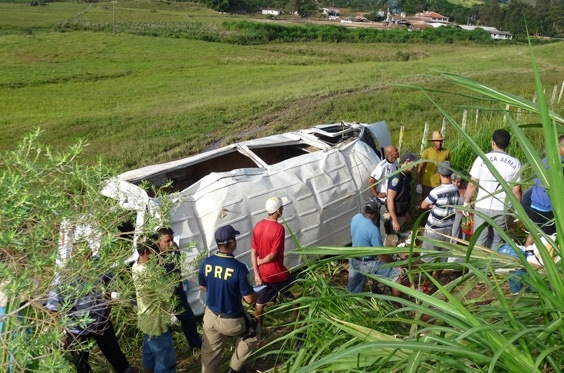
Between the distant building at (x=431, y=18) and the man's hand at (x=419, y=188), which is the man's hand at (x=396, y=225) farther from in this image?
the distant building at (x=431, y=18)

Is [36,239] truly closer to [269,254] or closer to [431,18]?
[269,254]

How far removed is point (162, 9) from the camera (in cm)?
9119

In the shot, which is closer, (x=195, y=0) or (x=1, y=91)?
(x=1, y=91)

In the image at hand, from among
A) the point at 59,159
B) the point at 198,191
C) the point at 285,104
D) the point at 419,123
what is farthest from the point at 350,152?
the point at 285,104

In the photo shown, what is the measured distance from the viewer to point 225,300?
5250 mm

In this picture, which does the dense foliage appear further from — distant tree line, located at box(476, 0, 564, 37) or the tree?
the tree

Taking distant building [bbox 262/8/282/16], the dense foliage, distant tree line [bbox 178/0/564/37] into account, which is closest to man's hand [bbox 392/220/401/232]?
the dense foliage

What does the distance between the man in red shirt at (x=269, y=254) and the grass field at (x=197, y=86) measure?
7.85 feet

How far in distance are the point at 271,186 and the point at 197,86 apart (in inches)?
1113

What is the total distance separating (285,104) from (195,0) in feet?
285

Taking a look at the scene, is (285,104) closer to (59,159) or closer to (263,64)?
(59,159)

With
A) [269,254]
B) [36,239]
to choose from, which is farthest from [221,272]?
[36,239]

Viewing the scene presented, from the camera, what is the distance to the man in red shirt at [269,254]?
6094 millimetres

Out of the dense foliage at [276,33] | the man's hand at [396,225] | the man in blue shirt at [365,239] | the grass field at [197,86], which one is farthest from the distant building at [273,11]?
the man in blue shirt at [365,239]
